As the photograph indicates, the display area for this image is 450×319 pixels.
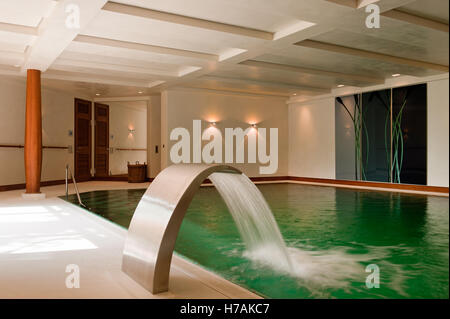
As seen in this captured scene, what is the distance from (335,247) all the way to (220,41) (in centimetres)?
395

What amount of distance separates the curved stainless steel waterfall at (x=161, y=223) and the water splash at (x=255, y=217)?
46 cm

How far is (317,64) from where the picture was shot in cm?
794

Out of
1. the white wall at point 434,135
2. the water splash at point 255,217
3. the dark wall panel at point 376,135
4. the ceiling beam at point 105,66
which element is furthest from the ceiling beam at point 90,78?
the white wall at point 434,135

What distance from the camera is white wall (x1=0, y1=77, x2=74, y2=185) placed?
8.80m

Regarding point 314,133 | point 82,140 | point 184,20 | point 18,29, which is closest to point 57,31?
point 18,29

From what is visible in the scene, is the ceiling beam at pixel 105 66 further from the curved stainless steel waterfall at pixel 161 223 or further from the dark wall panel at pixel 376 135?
the curved stainless steel waterfall at pixel 161 223

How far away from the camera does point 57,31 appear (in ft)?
17.5

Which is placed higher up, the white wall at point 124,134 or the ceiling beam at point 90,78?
the ceiling beam at point 90,78

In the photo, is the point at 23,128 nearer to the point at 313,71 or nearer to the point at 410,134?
the point at 313,71

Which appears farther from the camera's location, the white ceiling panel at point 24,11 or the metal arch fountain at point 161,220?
the white ceiling panel at point 24,11

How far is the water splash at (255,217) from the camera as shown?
9.17 ft
